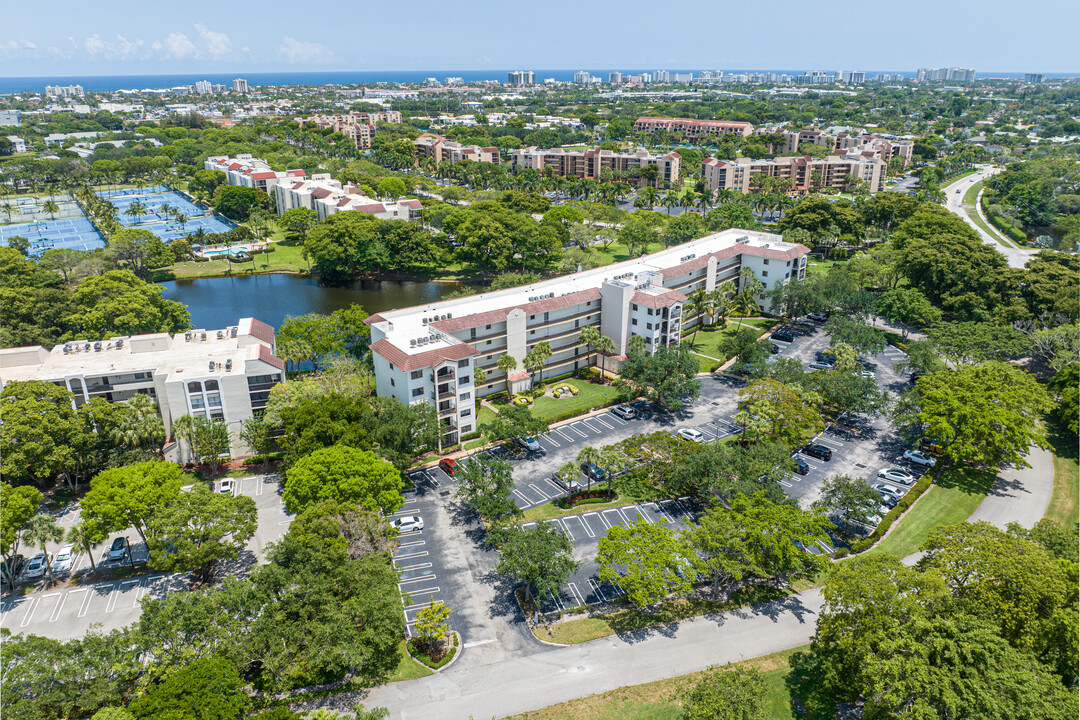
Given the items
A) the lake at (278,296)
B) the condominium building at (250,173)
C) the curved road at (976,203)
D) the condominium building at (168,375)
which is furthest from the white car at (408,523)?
the condominium building at (250,173)

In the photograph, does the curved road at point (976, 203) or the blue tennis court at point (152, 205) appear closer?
the curved road at point (976, 203)

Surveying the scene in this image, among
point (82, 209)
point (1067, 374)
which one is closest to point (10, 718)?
point (1067, 374)

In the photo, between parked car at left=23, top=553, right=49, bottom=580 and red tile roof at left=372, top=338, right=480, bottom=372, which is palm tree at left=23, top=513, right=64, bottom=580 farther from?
red tile roof at left=372, top=338, right=480, bottom=372

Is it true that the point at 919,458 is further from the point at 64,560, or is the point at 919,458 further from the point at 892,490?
the point at 64,560

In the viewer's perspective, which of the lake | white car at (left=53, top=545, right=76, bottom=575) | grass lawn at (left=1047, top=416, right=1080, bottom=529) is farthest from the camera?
the lake

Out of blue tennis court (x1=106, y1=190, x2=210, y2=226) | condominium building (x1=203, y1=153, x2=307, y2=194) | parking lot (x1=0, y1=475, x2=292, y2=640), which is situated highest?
condominium building (x1=203, y1=153, x2=307, y2=194)

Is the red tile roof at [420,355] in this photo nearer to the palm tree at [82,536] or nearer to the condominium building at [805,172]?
the palm tree at [82,536]

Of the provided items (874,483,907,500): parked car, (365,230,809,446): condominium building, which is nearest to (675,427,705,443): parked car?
(365,230,809,446): condominium building
